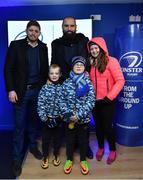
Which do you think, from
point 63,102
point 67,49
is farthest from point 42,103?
point 67,49

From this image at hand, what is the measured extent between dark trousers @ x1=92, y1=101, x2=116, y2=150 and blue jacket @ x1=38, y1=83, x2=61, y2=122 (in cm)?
44

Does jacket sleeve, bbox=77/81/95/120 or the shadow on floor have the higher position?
jacket sleeve, bbox=77/81/95/120

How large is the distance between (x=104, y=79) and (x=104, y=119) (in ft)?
1.34

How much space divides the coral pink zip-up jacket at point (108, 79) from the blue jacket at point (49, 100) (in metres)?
0.40

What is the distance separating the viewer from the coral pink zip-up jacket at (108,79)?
2779mm

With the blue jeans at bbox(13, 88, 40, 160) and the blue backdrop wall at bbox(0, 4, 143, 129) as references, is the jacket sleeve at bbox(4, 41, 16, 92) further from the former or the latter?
the blue backdrop wall at bbox(0, 4, 143, 129)

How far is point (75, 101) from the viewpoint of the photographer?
2.66 meters

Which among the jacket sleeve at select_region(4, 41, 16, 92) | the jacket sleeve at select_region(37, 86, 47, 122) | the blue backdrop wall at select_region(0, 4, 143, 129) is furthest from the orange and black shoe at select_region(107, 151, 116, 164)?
the blue backdrop wall at select_region(0, 4, 143, 129)

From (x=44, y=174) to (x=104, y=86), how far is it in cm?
106

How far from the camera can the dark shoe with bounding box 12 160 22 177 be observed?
2.78 m

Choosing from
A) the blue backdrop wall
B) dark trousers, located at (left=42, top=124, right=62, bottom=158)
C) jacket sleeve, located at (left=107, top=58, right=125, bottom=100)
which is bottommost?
dark trousers, located at (left=42, top=124, right=62, bottom=158)

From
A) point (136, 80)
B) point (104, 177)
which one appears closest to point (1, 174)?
point (104, 177)

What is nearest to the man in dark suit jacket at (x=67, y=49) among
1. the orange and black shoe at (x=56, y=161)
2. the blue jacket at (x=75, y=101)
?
the blue jacket at (x=75, y=101)

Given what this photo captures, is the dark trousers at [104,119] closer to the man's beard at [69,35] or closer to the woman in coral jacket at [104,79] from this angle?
the woman in coral jacket at [104,79]
